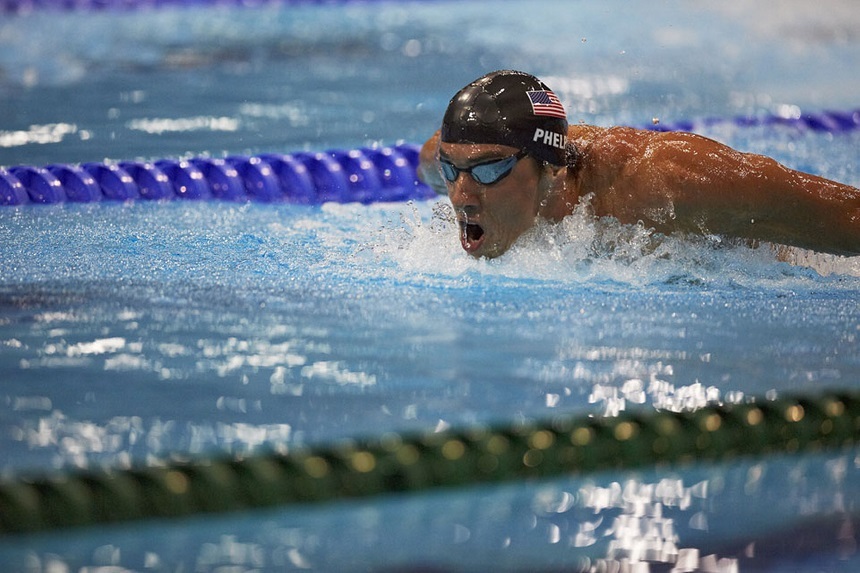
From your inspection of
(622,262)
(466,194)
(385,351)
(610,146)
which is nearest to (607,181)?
(610,146)

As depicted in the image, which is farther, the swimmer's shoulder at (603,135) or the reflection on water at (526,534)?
the swimmer's shoulder at (603,135)

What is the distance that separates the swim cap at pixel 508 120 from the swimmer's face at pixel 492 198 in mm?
27

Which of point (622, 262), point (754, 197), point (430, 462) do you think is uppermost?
point (754, 197)

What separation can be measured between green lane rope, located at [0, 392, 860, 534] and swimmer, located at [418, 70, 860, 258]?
724 mm

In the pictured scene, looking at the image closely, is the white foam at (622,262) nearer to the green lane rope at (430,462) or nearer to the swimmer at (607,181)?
the swimmer at (607,181)

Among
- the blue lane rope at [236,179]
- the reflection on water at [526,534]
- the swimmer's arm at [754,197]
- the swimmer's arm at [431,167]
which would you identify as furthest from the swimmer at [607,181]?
the blue lane rope at [236,179]

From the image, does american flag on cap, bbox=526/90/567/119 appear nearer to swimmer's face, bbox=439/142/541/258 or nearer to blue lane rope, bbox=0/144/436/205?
swimmer's face, bbox=439/142/541/258

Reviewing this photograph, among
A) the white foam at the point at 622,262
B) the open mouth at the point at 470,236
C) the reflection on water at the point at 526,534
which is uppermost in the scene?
the open mouth at the point at 470,236

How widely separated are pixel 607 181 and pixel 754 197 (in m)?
0.40

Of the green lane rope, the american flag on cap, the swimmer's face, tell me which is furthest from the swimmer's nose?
the green lane rope

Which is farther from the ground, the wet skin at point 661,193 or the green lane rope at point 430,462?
the wet skin at point 661,193

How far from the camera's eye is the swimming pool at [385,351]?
6.15 ft

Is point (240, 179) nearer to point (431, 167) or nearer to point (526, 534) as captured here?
point (431, 167)

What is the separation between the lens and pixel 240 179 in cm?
460
